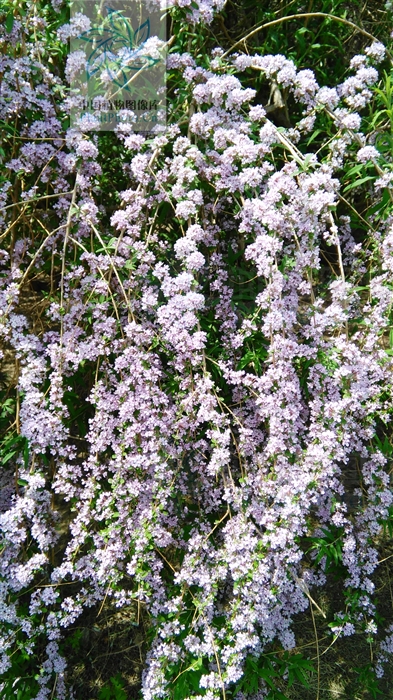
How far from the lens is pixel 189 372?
262 centimetres

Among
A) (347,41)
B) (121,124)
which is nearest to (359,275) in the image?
(121,124)

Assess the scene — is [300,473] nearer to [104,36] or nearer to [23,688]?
[23,688]

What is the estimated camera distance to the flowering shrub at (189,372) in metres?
2.49

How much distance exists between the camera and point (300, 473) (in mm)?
2447

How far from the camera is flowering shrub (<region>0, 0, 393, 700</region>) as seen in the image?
8.18 feet

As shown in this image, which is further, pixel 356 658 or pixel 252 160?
pixel 356 658

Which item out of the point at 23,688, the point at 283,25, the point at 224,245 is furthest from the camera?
the point at 283,25

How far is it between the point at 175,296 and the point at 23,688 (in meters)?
2.26

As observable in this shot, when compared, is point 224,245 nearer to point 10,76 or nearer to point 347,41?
point 10,76

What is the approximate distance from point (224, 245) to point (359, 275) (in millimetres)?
917

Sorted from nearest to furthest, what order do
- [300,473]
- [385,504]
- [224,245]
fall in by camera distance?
[300,473], [385,504], [224,245]

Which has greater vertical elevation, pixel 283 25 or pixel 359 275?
pixel 283 25

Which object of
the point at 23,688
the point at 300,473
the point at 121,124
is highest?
the point at 121,124

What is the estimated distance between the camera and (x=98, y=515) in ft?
8.44
